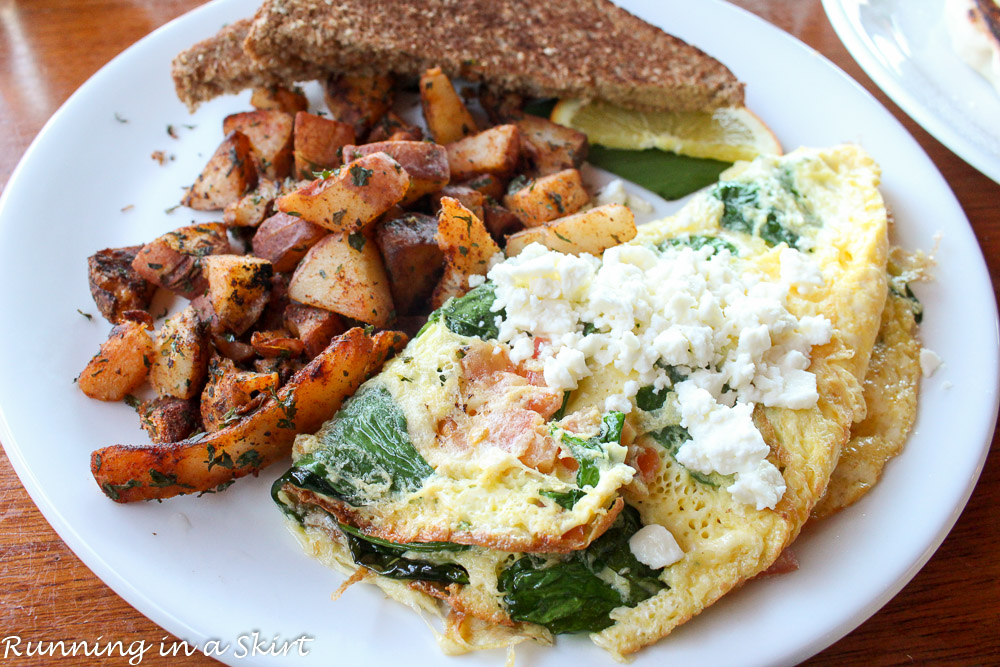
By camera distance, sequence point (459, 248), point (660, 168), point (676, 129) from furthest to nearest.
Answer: point (676, 129) → point (660, 168) → point (459, 248)

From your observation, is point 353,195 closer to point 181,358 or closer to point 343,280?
point 343,280

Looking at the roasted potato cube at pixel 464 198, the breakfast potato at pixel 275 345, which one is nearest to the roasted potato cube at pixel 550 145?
the roasted potato cube at pixel 464 198

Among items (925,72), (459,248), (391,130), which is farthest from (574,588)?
(925,72)

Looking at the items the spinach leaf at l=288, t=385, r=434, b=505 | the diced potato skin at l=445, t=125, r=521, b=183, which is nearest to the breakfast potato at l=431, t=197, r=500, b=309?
the diced potato skin at l=445, t=125, r=521, b=183

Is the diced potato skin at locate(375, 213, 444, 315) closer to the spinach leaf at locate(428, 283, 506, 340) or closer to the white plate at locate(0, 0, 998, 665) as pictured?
the spinach leaf at locate(428, 283, 506, 340)

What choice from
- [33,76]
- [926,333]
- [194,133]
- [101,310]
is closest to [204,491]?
[101,310]

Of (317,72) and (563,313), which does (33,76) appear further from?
(563,313)
